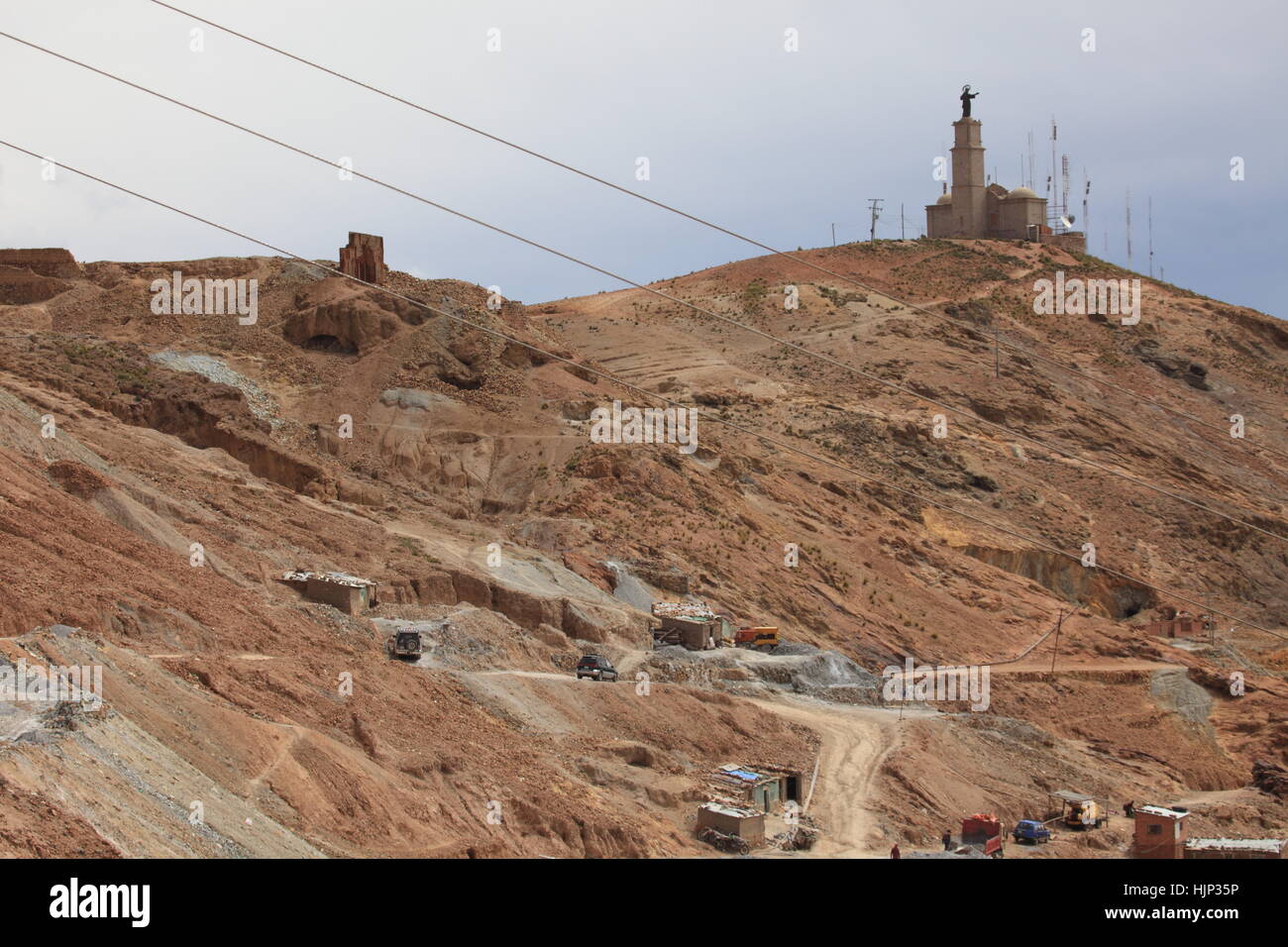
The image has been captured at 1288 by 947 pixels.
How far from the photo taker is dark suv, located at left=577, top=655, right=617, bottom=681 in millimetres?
36375

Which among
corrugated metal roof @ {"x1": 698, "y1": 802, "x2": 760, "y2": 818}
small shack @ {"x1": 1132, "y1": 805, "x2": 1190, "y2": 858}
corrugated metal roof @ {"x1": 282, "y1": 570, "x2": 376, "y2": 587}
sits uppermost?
corrugated metal roof @ {"x1": 282, "y1": 570, "x2": 376, "y2": 587}

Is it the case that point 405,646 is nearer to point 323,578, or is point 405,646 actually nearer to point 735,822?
point 323,578

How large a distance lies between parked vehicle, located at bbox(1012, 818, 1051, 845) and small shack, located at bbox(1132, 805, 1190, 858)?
2.08 metres

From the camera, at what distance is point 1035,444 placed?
221 feet

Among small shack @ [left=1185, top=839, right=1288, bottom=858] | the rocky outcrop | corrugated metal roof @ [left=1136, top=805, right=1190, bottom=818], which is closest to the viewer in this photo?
small shack @ [left=1185, top=839, right=1288, bottom=858]

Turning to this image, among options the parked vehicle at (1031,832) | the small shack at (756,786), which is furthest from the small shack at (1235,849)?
the small shack at (756,786)

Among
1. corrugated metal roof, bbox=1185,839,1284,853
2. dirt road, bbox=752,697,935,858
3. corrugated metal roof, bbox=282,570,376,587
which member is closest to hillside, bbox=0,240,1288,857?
dirt road, bbox=752,697,935,858

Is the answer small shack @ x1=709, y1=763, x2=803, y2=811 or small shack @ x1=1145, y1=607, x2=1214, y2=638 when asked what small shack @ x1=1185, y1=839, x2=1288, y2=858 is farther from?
small shack @ x1=1145, y1=607, x2=1214, y2=638

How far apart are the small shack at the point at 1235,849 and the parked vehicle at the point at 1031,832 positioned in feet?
9.61

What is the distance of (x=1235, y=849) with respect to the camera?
31781mm

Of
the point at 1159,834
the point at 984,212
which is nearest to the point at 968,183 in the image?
the point at 984,212

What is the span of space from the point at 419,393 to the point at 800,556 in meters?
14.6

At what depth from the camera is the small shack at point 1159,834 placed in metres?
33.5

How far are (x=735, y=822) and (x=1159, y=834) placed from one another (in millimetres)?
10791
